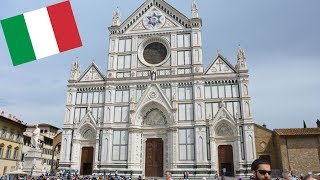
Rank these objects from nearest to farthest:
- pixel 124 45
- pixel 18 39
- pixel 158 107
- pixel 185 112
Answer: pixel 18 39 < pixel 185 112 < pixel 158 107 < pixel 124 45

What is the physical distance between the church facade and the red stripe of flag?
2740cm

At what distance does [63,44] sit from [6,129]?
1560 inches

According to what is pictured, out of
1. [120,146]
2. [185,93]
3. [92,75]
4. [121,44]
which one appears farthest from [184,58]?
[120,146]

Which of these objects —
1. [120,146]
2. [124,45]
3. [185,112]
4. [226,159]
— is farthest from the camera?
[124,45]

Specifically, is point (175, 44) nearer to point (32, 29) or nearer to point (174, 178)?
point (174, 178)

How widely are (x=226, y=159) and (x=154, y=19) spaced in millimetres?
19396

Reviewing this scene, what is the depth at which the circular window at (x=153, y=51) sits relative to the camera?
3794 centimetres

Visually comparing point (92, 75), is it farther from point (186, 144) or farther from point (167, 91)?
point (186, 144)

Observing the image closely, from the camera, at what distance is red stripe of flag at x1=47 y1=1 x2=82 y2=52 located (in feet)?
24.2

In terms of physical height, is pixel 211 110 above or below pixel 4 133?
above

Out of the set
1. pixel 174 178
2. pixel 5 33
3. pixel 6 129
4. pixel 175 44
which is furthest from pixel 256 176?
pixel 6 129

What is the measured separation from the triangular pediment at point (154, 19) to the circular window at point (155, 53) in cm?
214

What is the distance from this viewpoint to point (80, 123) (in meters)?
36.5

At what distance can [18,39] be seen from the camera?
7.58 metres
